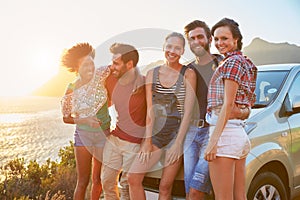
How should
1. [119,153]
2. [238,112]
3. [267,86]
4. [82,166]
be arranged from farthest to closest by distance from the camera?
[267,86]
[82,166]
[119,153]
[238,112]

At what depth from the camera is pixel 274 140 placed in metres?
4.01

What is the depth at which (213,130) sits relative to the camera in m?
2.87

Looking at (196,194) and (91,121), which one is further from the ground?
(91,121)

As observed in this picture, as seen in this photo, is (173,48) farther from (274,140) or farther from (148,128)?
(274,140)

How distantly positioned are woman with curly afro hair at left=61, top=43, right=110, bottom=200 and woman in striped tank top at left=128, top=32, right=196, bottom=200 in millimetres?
455

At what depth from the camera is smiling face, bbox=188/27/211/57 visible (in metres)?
3.57

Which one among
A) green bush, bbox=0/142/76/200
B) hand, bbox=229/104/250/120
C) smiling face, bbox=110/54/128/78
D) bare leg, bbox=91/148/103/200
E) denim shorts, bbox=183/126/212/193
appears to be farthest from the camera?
green bush, bbox=0/142/76/200

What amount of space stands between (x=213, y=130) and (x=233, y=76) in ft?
1.33

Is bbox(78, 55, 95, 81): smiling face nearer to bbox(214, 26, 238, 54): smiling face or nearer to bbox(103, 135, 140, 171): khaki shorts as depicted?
bbox(103, 135, 140, 171): khaki shorts

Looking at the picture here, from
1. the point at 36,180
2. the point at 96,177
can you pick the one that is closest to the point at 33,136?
the point at 36,180

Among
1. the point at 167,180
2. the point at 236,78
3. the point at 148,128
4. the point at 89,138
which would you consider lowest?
the point at 167,180

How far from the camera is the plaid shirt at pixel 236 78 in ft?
9.16

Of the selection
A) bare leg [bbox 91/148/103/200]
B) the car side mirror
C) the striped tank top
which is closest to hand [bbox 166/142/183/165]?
the striped tank top

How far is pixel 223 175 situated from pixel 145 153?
2.64 feet
